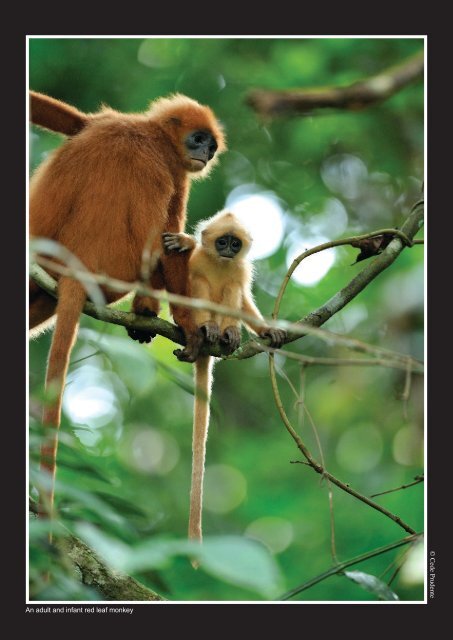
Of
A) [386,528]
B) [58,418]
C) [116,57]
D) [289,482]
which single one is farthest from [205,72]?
[289,482]

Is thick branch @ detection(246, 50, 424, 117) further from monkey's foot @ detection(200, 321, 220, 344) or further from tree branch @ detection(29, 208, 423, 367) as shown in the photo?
monkey's foot @ detection(200, 321, 220, 344)

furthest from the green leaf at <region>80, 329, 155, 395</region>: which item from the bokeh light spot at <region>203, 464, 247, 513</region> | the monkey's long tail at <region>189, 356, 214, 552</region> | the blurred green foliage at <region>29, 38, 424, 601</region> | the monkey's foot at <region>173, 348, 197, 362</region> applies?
the bokeh light spot at <region>203, 464, 247, 513</region>

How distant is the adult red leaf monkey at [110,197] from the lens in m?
4.22

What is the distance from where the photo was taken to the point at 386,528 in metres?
6.03

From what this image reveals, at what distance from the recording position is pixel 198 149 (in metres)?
4.66

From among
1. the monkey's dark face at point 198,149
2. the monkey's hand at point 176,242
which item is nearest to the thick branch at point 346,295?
the monkey's hand at point 176,242

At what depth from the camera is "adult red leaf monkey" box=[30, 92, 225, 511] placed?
13.8 ft

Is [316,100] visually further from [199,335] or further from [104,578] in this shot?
[104,578]

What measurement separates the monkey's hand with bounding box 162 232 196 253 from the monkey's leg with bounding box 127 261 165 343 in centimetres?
11

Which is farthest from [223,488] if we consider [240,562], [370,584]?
[240,562]

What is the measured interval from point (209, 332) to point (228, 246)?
54cm

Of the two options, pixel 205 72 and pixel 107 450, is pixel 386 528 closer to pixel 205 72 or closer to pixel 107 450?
pixel 107 450

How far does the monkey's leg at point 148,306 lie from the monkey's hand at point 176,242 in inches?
4.5

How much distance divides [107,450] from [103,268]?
157 cm
